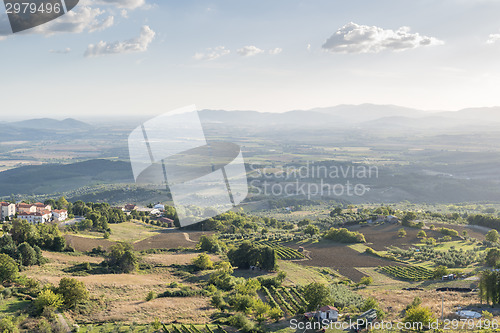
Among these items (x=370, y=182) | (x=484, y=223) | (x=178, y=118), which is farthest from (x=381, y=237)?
(x=370, y=182)

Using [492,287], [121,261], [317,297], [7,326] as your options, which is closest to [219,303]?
[317,297]

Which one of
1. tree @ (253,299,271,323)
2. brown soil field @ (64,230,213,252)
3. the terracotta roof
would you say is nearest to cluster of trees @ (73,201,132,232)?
brown soil field @ (64,230,213,252)

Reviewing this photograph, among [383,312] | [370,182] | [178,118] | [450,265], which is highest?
[178,118]

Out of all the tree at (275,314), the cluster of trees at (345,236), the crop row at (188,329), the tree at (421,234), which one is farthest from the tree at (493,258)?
the crop row at (188,329)

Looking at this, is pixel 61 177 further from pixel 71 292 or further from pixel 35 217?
pixel 71 292

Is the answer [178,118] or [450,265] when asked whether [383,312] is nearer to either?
[178,118]

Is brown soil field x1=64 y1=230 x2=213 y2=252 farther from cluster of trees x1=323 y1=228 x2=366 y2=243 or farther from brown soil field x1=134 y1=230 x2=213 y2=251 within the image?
cluster of trees x1=323 y1=228 x2=366 y2=243

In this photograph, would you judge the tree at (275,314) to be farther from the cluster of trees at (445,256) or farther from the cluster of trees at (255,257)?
the cluster of trees at (445,256)
